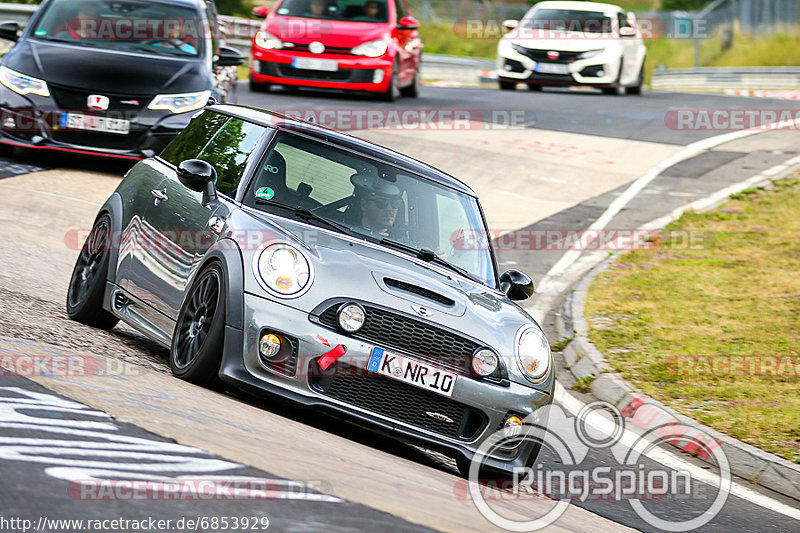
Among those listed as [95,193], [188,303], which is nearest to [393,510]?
[188,303]

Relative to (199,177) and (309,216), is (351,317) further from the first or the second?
(199,177)

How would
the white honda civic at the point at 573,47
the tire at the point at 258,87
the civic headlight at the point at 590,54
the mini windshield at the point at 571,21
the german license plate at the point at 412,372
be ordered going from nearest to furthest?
the german license plate at the point at 412,372, the tire at the point at 258,87, the civic headlight at the point at 590,54, the white honda civic at the point at 573,47, the mini windshield at the point at 571,21

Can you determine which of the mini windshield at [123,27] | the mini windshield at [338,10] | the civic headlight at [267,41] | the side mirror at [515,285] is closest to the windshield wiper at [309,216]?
the side mirror at [515,285]

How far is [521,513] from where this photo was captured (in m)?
A: 5.02

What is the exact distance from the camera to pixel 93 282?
23.9 ft

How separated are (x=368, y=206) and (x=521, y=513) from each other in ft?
7.03

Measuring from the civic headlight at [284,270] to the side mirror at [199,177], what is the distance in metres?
0.91

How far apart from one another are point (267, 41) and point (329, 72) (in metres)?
1.20

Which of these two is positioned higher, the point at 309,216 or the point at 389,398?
the point at 309,216

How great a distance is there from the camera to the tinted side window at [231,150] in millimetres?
6621

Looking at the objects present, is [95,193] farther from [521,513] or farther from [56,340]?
[521,513]

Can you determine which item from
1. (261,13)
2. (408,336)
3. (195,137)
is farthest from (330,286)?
(261,13)

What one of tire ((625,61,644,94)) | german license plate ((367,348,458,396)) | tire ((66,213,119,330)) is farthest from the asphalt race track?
tire ((625,61,644,94))

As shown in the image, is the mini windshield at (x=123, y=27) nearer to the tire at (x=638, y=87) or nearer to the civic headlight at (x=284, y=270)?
the civic headlight at (x=284, y=270)
